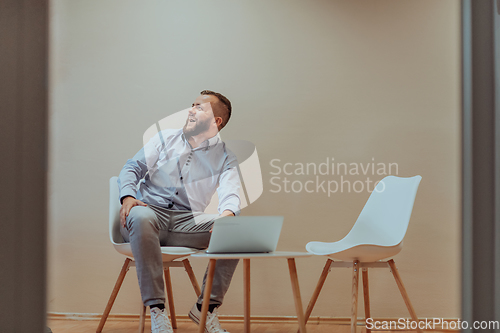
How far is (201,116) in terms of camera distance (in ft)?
8.27

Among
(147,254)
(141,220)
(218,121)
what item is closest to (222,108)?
(218,121)

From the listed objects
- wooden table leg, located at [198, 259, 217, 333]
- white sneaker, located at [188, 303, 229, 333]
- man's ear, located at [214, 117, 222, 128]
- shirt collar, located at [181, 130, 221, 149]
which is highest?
man's ear, located at [214, 117, 222, 128]

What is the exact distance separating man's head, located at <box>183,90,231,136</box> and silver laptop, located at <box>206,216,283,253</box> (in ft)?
2.98

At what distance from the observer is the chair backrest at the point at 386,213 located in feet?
6.72

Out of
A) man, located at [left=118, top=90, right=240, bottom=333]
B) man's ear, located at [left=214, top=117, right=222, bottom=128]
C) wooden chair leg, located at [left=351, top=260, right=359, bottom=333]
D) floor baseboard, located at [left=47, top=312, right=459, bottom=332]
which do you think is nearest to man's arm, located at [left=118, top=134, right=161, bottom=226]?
man, located at [left=118, top=90, right=240, bottom=333]

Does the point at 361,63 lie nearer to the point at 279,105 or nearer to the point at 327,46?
the point at 327,46

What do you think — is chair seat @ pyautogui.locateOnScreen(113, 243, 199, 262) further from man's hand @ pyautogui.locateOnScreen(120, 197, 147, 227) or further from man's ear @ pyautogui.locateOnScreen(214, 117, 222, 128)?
man's ear @ pyautogui.locateOnScreen(214, 117, 222, 128)

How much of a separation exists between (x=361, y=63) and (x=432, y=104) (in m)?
0.47

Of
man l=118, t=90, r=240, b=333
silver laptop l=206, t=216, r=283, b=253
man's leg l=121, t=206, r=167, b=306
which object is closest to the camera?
silver laptop l=206, t=216, r=283, b=253

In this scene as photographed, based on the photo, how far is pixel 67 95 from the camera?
2822 mm

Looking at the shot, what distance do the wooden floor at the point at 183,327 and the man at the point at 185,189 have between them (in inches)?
16.8

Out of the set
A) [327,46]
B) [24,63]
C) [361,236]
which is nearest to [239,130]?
[327,46]

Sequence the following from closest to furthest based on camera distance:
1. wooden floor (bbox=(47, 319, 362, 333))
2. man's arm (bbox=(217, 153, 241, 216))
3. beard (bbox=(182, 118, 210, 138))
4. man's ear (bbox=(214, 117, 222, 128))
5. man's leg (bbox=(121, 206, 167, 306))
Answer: man's leg (bbox=(121, 206, 167, 306)) → man's arm (bbox=(217, 153, 241, 216)) → wooden floor (bbox=(47, 319, 362, 333)) → beard (bbox=(182, 118, 210, 138)) → man's ear (bbox=(214, 117, 222, 128))

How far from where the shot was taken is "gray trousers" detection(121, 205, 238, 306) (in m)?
1.84
